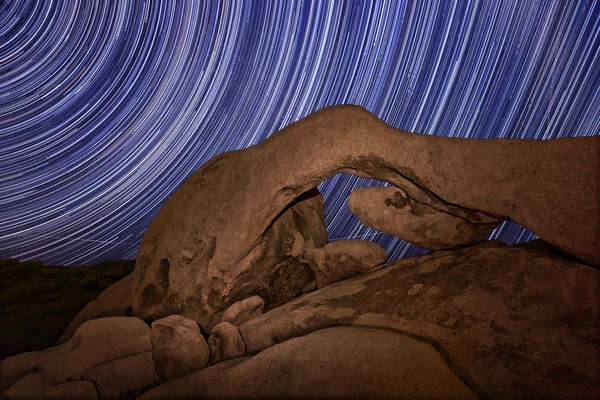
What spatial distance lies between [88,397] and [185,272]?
1505 mm

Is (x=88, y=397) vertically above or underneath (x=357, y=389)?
underneath

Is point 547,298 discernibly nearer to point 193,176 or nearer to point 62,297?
point 193,176

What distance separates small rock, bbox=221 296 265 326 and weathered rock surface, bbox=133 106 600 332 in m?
0.22

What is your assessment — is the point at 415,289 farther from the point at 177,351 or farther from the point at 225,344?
the point at 177,351

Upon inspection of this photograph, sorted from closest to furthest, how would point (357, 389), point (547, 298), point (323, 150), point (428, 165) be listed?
point (357, 389)
point (547, 298)
point (428, 165)
point (323, 150)

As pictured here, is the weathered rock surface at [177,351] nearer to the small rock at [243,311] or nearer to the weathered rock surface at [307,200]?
the small rock at [243,311]

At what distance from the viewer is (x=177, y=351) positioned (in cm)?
371

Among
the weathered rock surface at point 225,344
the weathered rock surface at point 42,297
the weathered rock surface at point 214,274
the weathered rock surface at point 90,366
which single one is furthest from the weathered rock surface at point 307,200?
the weathered rock surface at point 42,297

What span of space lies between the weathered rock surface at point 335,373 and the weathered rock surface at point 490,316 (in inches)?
8.1

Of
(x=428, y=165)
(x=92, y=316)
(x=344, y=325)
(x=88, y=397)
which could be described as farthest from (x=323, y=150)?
(x=92, y=316)

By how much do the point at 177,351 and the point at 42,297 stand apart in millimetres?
4821

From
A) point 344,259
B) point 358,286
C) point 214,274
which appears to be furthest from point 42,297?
point 358,286

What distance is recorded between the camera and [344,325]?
371cm

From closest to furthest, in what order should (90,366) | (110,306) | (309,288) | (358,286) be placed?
1. (90,366)
2. (358,286)
3. (309,288)
4. (110,306)
